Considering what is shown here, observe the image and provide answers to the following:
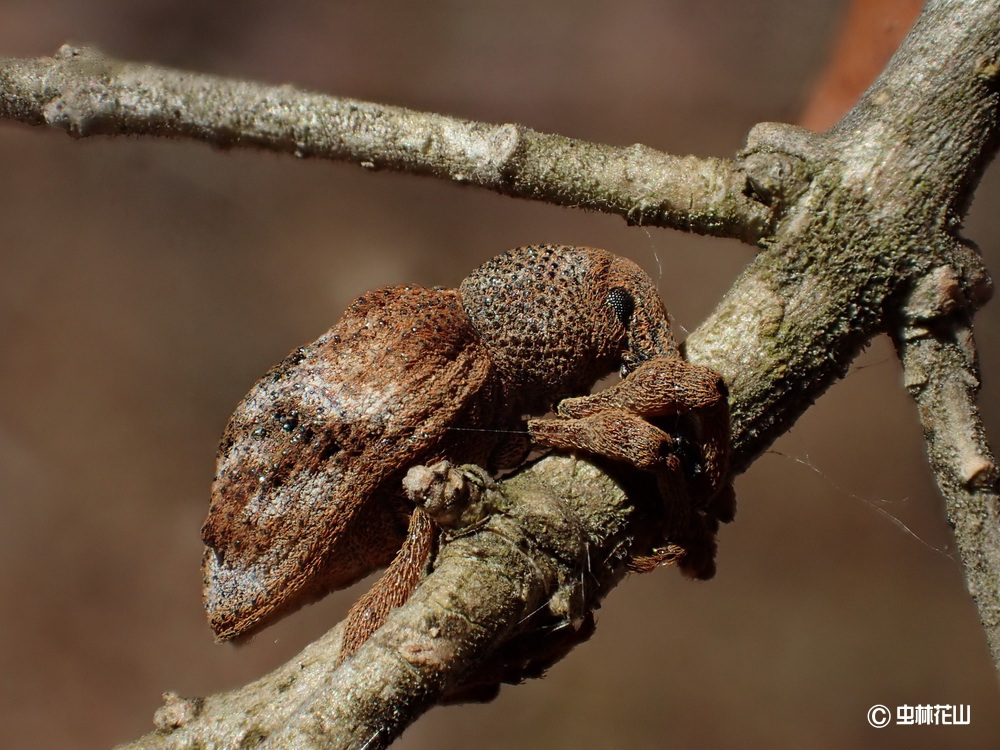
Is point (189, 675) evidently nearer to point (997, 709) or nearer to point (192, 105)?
point (192, 105)

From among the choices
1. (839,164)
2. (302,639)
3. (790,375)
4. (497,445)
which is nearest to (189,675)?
(302,639)

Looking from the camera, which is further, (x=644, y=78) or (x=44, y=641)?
(x=644, y=78)

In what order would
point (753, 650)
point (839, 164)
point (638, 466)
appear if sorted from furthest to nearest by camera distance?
point (753, 650) → point (839, 164) → point (638, 466)

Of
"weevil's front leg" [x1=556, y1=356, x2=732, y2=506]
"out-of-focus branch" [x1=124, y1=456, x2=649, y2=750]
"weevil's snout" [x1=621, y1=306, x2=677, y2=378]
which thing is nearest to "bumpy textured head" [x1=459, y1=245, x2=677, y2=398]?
"weevil's snout" [x1=621, y1=306, x2=677, y2=378]

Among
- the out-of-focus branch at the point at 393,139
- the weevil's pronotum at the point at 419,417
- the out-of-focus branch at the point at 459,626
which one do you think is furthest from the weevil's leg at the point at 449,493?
the out-of-focus branch at the point at 393,139

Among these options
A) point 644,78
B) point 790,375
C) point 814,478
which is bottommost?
point 790,375

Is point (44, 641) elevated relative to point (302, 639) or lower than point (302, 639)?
lower

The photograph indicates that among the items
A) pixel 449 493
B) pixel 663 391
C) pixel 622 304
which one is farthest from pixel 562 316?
pixel 449 493

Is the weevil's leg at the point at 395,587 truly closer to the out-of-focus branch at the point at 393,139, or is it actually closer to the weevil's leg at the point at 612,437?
the weevil's leg at the point at 612,437
